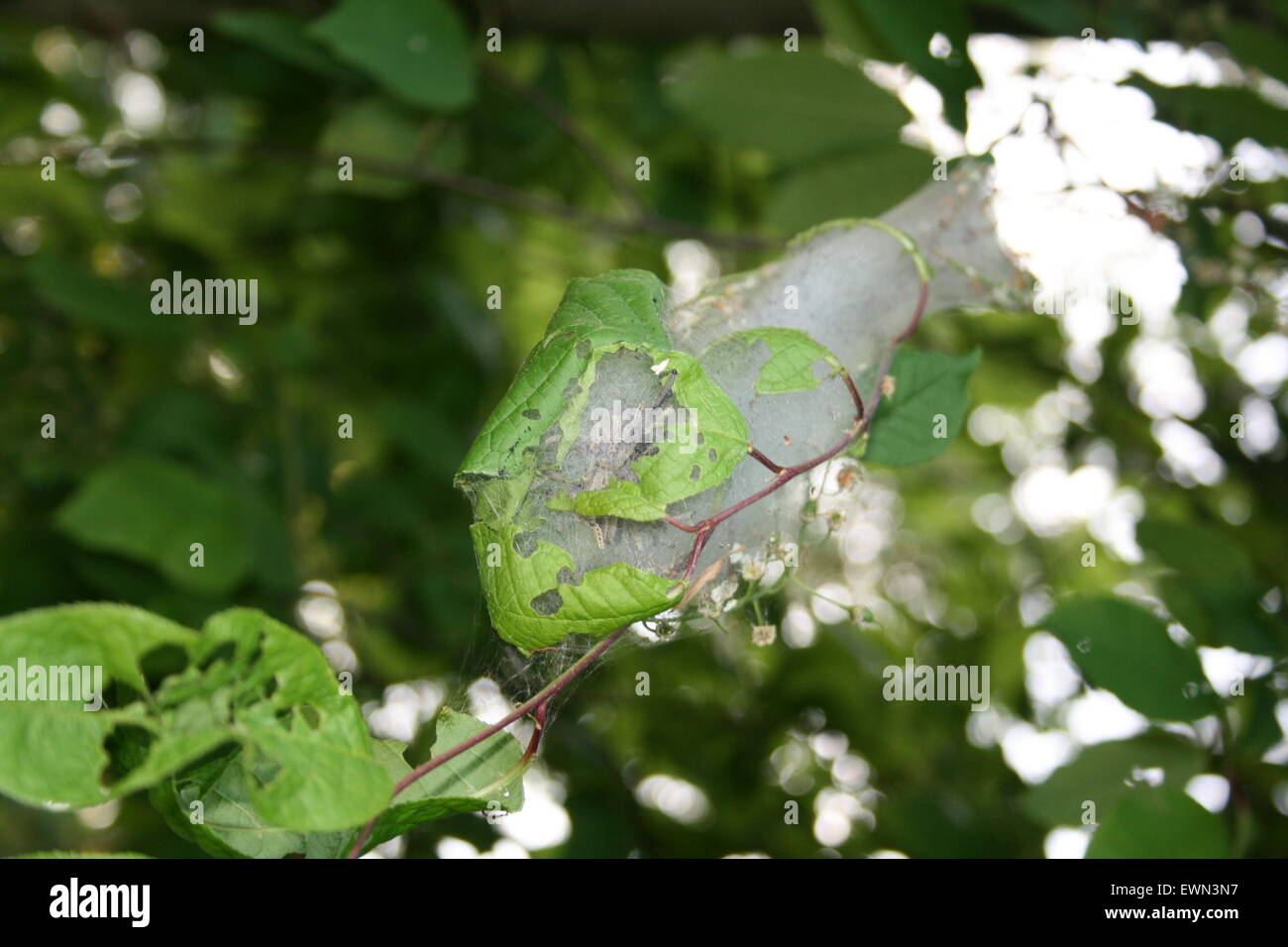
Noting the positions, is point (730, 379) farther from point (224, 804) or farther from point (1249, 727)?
point (1249, 727)

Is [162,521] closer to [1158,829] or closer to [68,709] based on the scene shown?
[68,709]

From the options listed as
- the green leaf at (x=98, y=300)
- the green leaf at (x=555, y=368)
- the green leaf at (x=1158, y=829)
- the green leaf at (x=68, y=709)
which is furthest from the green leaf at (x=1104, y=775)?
the green leaf at (x=98, y=300)

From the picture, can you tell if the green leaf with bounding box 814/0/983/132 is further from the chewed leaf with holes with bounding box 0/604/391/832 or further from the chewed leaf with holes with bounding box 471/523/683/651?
the chewed leaf with holes with bounding box 0/604/391/832

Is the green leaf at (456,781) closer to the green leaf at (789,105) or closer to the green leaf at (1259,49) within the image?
the green leaf at (789,105)

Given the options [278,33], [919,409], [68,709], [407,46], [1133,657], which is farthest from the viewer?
[278,33]

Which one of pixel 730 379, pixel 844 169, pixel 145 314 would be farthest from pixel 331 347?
pixel 730 379

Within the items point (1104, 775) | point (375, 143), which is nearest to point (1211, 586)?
point (1104, 775)
